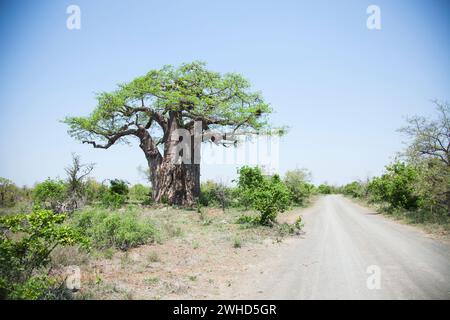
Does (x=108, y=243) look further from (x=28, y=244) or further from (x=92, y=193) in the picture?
(x=92, y=193)

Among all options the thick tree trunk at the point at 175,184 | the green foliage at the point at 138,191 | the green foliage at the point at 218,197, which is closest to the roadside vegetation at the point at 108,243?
the thick tree trunk at the point at 175,184

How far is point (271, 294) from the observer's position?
5.95m

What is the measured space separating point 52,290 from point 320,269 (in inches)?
229

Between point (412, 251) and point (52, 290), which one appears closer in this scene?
point (52, 290)

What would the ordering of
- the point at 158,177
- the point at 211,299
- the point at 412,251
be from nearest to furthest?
the point at 211,299, the point at 412,251, the point at 158,177

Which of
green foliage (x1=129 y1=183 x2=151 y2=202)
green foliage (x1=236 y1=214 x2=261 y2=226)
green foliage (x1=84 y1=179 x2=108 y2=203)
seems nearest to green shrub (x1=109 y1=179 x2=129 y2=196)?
green foliage (x1=84 y1=179 x2=108 y2=203)

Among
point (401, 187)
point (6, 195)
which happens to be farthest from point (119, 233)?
point (401, 187)

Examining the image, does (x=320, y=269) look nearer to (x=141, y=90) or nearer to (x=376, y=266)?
(x=376, y=266)

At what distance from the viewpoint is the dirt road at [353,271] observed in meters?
5.94

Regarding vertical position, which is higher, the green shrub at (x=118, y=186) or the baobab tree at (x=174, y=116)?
the baobab tree at (x=174, y=116)

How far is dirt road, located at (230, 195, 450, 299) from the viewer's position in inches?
234

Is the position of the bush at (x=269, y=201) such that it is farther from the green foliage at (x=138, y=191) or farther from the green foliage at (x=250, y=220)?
the green foliage at (x=138, y=191)
